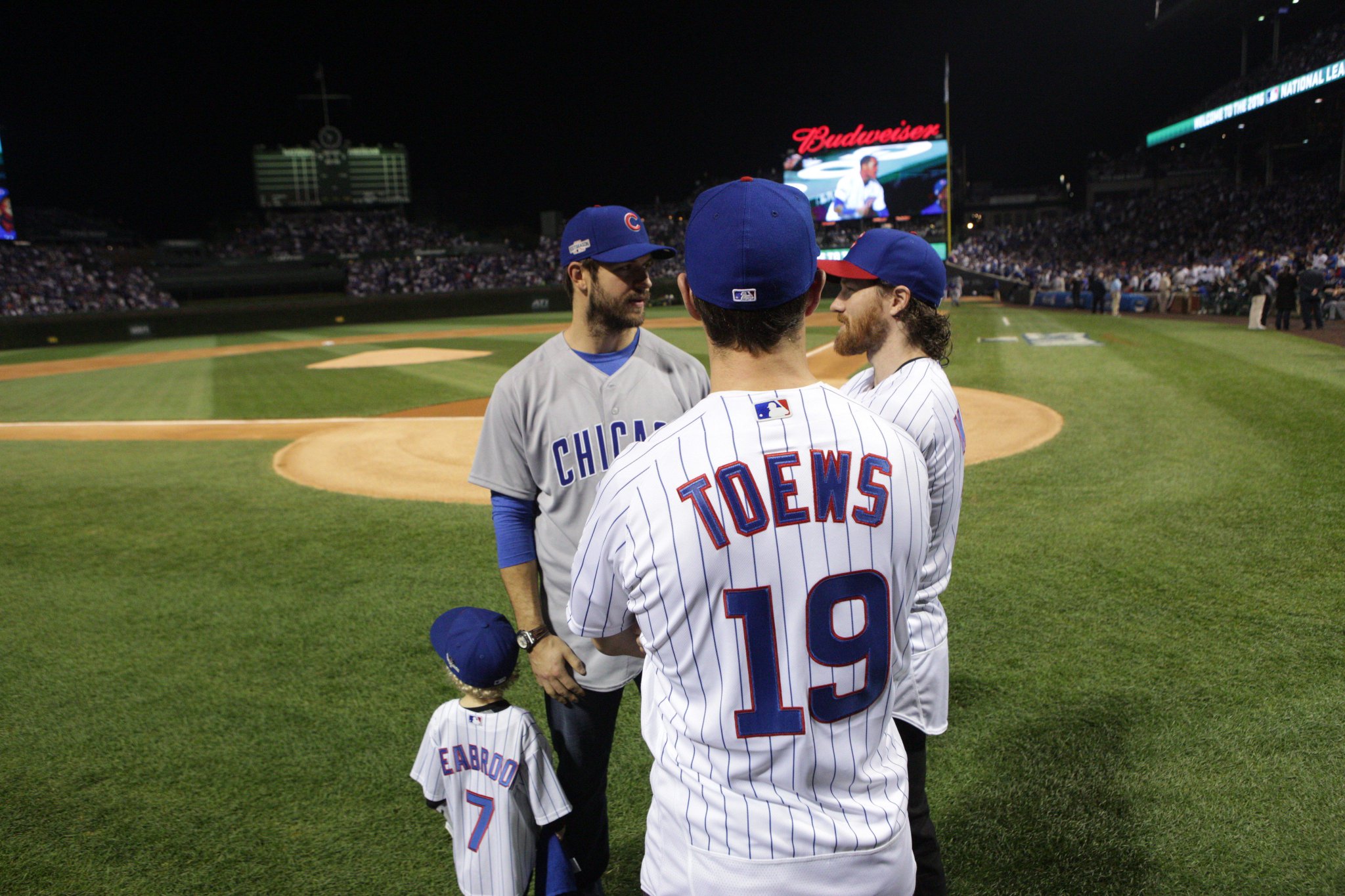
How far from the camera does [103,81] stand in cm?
4553

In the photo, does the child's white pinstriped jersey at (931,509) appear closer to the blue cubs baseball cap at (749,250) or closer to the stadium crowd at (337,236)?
the blue cubs baseball cap at (749,250)

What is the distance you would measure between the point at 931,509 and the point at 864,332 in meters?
0.62

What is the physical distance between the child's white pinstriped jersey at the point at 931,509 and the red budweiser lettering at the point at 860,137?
4339 centimetres

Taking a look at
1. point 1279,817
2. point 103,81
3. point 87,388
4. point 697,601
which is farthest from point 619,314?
point 103,81

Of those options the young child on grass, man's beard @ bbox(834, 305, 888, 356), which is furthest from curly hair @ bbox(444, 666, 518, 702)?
man's beard @ bbox(834, 305, 888, 356)

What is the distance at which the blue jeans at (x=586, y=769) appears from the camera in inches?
98.8

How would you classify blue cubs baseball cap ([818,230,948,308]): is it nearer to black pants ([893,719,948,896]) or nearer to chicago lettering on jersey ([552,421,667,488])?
chicago lettering on jersey ([552,421,667,488])

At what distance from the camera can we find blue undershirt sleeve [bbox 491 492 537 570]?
2.56 m

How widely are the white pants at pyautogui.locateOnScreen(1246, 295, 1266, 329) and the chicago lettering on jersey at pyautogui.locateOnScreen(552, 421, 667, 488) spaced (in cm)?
2141

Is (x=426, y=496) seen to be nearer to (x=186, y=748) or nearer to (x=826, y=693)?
(x=186, y=748)

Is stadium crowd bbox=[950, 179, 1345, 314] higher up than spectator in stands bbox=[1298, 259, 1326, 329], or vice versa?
stadium crowd bbox=[950, 179, 1345, 314]

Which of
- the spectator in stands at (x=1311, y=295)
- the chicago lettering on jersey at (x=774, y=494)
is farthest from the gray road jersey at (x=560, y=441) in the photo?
the spectator in stands at (x=1311, y=295)

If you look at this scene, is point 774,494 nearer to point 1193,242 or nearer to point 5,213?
point 1193,242

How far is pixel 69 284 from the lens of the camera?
3972 centimetres
